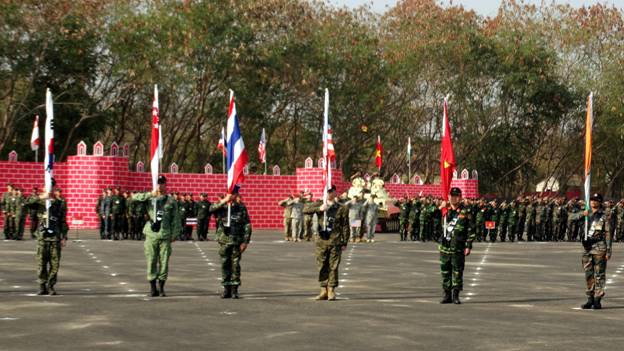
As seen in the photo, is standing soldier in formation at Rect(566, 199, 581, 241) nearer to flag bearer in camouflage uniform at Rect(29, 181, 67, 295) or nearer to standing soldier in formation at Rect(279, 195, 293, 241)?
standing soldier in formation at Rect(279, 195, 293, 241)

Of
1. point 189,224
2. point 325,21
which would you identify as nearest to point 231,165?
point 189,224

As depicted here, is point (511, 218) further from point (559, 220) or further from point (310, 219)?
point (310, 219)

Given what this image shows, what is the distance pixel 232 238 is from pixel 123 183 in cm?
2985

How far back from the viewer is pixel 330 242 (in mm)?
18922

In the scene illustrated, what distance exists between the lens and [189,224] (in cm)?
4062

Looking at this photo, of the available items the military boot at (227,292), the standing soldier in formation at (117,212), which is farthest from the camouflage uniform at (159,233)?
the standing soldier in formation at (117,212)

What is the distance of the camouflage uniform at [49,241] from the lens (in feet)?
62.1

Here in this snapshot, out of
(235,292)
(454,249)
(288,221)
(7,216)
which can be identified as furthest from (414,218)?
(454,249)

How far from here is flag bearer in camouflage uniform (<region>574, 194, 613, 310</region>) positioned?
17.8 metres

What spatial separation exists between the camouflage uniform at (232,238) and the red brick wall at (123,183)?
24.4 meters

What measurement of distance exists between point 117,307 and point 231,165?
15.1 feet

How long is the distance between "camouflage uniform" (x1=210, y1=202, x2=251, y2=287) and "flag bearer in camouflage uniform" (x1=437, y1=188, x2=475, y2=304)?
2.90 m

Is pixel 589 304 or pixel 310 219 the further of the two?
pixel 310 219

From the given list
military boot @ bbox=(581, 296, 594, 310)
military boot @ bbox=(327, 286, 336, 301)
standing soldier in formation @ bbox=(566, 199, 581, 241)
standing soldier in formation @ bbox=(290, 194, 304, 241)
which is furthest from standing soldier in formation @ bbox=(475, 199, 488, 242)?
military boot @ bbox=(581, 296, 594, 310)
